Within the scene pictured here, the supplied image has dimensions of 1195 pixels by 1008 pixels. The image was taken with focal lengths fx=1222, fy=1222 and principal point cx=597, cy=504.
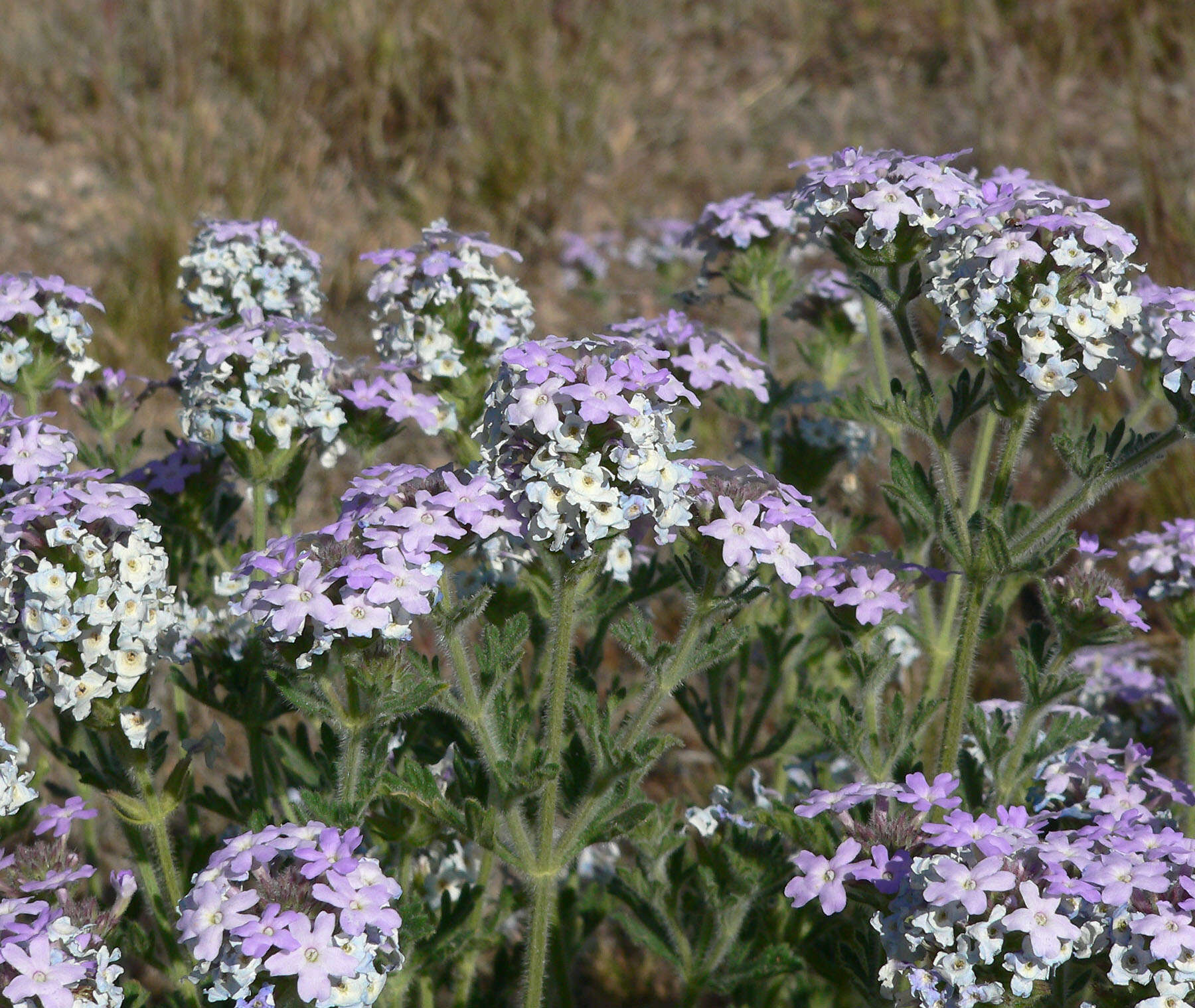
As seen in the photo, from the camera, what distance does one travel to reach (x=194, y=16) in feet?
31.2

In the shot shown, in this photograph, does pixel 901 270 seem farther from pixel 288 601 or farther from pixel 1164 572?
pixel 288 601

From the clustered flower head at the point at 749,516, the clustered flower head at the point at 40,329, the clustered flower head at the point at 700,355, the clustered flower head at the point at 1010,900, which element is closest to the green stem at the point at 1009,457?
the clustered flower head at the point at 749,516

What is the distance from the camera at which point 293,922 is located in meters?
2.25

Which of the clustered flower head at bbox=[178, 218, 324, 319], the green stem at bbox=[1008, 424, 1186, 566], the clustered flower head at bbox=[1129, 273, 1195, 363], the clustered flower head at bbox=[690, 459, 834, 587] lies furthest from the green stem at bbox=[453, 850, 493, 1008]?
the clustered flower head at bbox=[1129, 273, 1195, 363]

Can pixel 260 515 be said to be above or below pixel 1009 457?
below

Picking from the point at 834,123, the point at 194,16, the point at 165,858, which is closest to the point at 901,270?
the point at 165,858

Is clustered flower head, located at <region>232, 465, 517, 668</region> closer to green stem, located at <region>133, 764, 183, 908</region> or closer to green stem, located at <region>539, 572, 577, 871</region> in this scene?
green stem, located at <region>539, 572, 577, 871</region>

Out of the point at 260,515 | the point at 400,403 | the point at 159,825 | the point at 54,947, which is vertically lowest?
the point at 159,825

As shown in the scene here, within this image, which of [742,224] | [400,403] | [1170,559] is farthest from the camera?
[742,224]

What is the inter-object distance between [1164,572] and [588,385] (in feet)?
7.83

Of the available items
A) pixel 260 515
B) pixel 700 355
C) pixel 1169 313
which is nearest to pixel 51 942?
pixel 260 515

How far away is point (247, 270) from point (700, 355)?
4.83ft

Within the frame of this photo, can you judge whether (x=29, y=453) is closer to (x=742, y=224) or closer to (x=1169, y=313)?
(x=742, y=224)

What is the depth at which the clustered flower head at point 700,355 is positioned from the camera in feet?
12.5
